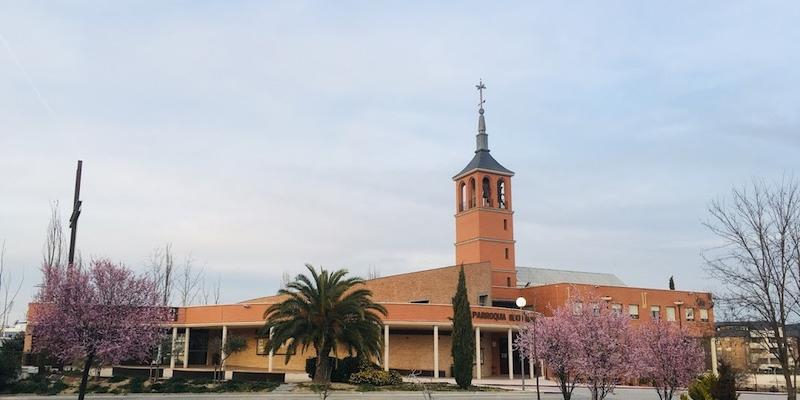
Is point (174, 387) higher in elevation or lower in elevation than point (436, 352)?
lower

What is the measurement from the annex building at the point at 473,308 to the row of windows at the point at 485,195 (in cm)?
10

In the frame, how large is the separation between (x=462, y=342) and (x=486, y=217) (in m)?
27.1

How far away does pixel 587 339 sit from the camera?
19469 millimetres

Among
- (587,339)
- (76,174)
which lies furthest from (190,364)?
(587,339)

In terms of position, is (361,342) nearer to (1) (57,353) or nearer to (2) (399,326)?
(2) (399,326)

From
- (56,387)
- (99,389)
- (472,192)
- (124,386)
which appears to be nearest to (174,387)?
(124,386)

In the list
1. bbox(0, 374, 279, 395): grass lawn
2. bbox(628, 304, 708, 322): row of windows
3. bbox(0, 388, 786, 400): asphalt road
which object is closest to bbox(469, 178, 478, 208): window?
bbox(628, 304, 708, 322): row of windows

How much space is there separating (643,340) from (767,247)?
→ 173 inches

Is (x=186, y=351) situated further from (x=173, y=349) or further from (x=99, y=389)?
(x=99, y=389)

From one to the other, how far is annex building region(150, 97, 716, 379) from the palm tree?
5.96 meters

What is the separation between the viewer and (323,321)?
115ft

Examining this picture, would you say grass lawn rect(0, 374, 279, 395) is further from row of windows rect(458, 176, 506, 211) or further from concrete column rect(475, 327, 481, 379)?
row of windows rect(458, 176, 506, 211)

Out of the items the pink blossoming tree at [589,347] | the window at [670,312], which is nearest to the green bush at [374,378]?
the pink blossoming tree at [589,347]

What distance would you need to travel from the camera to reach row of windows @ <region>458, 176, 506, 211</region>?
213 feet
